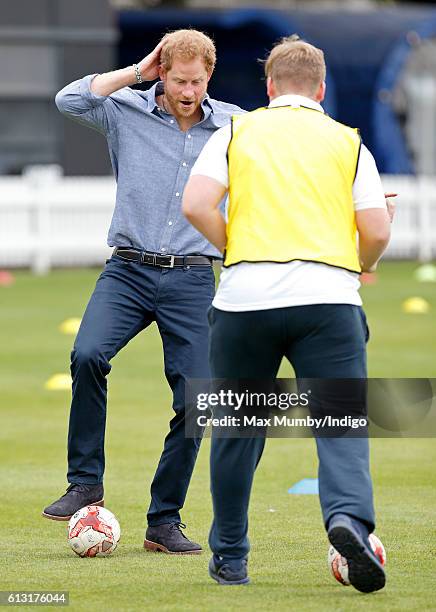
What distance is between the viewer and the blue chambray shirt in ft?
21.3

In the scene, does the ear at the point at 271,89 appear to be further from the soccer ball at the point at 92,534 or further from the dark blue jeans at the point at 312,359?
the soccer ball at the point at 92,534

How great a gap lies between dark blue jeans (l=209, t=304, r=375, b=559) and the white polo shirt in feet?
0.11

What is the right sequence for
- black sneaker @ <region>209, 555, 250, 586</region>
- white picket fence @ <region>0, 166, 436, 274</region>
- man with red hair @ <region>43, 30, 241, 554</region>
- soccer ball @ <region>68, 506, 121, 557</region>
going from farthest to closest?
1. white picket fence @ <region>0, 166, 436, 274</region>
2. man with red hair @ <region>43, 30, 241, 554</region>
3. soccer ball @ <region>68, 506, 121, 557</region>
4. black sneaker @ <region>209, 555, 250, 586</region>

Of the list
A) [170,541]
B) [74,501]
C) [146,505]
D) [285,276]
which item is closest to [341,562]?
[170,541]

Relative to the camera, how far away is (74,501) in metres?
6.43

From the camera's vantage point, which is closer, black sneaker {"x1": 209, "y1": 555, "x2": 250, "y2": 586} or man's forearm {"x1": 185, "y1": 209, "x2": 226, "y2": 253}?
man's forearm {"x1": 185, "y1": 209, "x2": 226, "y2": 253}

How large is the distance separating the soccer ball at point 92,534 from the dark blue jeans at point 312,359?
1.01 metres

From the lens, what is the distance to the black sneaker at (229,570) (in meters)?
5.57

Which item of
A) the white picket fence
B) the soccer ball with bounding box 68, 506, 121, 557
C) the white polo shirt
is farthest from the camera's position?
the white picket fence

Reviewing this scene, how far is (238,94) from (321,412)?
25035 millimetres

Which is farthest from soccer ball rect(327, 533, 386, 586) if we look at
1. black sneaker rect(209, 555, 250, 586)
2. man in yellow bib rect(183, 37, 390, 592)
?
black sneaker rect(209, 555, 250, 586)

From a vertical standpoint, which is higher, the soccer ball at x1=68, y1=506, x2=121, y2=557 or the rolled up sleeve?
the rolled up sleeve

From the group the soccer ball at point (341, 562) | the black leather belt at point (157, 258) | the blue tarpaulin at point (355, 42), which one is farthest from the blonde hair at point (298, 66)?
the blue tarpaulin at point (355, 42)

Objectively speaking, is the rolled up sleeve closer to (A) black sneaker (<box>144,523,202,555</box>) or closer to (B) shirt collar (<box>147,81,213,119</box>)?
(B) shirt collar (<box>147,81,213,119</box>)
